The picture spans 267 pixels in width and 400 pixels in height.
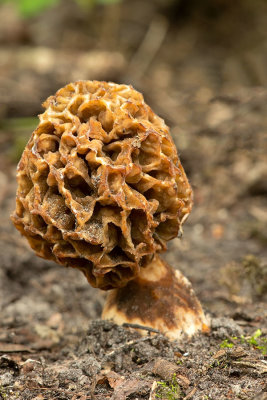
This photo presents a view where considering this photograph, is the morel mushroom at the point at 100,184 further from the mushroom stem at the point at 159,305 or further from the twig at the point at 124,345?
the twig at the point at 124,345

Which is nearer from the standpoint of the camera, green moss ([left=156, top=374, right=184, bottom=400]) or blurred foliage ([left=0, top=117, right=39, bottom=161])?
green moss ([left=156, top=374, right=184, bottom=400])

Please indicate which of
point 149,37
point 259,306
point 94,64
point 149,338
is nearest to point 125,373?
point 149,338

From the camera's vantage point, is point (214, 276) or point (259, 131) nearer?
point (214, 276)

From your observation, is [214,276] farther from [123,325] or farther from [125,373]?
[125,373]

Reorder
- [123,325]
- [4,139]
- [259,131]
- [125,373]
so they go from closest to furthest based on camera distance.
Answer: [125,373], [123,325], [259,131], [4,139]

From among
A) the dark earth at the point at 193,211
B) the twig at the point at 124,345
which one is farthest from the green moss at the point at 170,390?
the twig at the point at 124,345

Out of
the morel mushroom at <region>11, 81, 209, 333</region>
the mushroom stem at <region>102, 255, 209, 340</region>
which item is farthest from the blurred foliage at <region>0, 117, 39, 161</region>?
the mushroom stem at <region>102, 255, 209, 340</region>

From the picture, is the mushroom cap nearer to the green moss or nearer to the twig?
the twig
